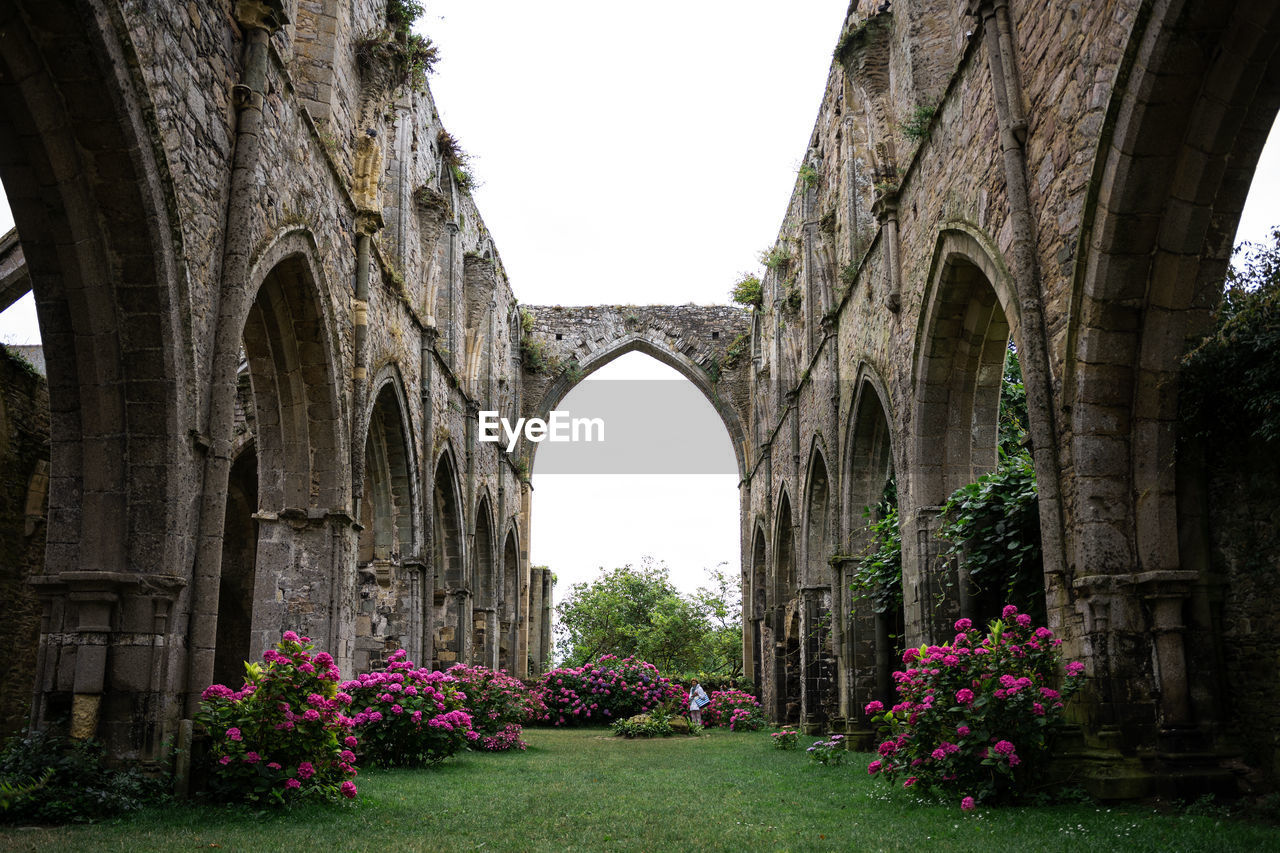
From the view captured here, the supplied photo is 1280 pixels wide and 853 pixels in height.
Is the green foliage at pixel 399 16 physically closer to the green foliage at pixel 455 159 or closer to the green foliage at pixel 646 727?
the green foliage at pixel 455 159

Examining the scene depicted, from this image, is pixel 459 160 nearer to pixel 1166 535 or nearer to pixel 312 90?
pixel 312 90

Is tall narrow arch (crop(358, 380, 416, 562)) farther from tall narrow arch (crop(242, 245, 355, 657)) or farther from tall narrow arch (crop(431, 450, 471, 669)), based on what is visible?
tall narrow arch (crop(242, 245, 355, 657))

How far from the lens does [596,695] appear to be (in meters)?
19.0

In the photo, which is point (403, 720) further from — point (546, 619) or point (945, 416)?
point (546, 619)

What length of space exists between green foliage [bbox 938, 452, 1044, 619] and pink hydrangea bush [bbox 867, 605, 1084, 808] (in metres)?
1.16

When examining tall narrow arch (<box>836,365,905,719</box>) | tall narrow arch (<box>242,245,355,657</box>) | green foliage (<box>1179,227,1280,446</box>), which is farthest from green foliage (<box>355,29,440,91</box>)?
green foliage (<box>1179,227,1280,446</box>)

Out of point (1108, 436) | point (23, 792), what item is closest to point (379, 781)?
point (23, 792)

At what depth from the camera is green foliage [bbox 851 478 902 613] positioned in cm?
Answer: 1123

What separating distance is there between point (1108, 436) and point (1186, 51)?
7.00ft

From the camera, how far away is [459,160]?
18.3 m

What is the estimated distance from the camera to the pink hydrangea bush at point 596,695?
18.9 meters

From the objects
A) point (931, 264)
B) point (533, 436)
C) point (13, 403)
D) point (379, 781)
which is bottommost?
point (379, 781)

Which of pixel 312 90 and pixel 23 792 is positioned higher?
pixel 312 90

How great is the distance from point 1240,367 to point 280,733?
19.1ft
